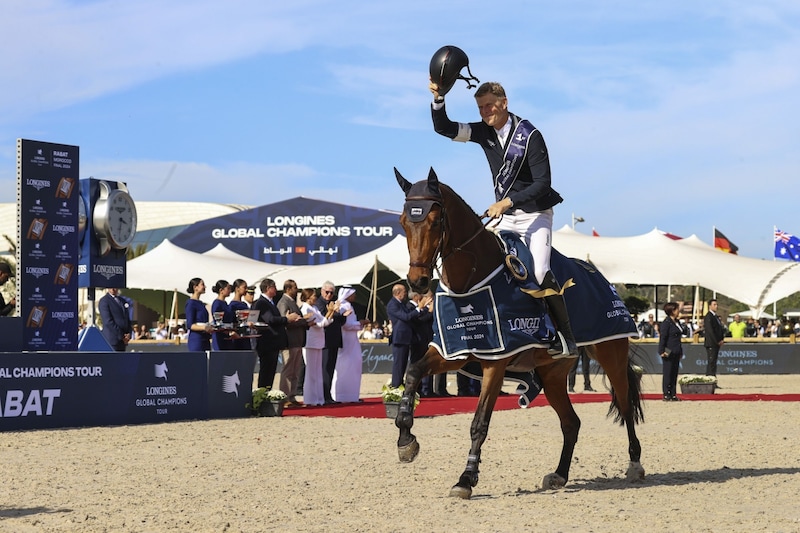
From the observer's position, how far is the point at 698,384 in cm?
2102

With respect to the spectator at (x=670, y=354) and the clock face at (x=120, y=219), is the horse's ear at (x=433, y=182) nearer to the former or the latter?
the clock face at (x=120, y=219)

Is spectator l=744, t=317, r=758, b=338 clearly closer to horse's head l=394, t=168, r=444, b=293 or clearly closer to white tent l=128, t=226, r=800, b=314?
white tent l=128, t=226, r=800, b=314

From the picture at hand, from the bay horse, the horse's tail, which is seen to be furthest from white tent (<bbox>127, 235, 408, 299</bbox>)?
the bay horse

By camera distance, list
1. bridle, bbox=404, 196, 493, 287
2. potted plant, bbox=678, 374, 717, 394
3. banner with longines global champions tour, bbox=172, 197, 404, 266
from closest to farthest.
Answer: bridle, bbox=404, 196, 493, 287, potted plant, bbox=678, 374, 717, 394, banner with longines global champions tour, bbox=172, 197, 404, 266

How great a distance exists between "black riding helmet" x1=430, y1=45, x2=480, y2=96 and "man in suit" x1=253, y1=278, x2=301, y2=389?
896cm

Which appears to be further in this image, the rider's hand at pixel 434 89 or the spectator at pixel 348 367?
the spectator at pixel 348 367

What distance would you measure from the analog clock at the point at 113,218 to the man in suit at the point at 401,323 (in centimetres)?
462

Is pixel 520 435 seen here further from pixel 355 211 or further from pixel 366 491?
pixel 355 211

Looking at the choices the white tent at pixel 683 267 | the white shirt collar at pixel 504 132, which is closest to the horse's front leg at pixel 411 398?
the white shirt collar at pixel 504 132

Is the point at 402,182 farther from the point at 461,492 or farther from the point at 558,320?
the point at 461,492

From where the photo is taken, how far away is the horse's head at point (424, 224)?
7.16 metres

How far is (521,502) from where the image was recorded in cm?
746

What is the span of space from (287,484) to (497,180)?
9.45ft

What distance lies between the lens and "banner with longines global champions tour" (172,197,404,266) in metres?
53.3
